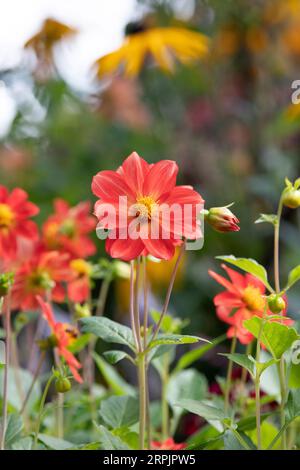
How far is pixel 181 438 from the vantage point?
2.13 feet

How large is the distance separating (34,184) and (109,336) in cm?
104

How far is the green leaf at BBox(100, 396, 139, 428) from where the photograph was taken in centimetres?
39

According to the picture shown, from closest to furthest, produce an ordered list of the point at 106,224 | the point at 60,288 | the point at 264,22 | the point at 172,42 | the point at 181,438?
1. the point at 106,224
2. the point at 60,288
3. the point at 181,438
4. the point at 172,42
5. the point at 264,22

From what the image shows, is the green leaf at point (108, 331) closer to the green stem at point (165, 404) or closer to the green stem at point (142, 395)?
the green stem at point (142, 395)

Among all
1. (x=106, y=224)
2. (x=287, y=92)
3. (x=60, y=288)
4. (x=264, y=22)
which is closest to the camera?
(x=106, y=224)

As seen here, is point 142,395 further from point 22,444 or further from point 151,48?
point 151,48

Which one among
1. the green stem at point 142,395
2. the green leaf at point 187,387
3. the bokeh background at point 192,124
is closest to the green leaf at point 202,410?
the green stem at point 142,395

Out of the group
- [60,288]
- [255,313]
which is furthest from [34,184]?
[255,313]

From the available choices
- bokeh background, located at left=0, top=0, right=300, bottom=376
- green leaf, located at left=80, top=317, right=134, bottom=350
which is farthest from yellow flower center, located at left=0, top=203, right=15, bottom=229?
bokeh background, located at left=0, top=0, right=300, bottom=376

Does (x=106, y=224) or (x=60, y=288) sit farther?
(x=60, y=288)

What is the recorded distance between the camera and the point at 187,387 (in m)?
0.49

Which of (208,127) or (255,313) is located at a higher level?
(208,127)
